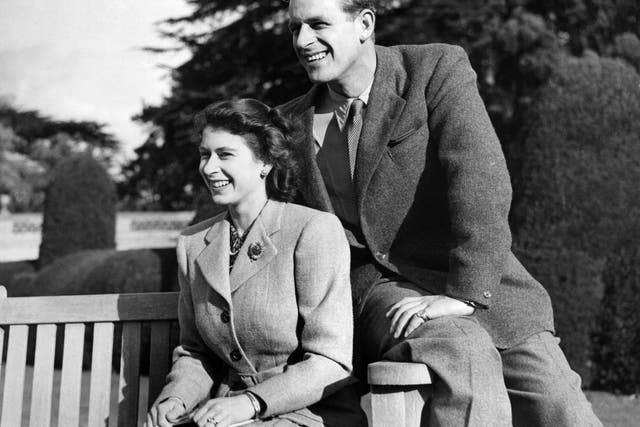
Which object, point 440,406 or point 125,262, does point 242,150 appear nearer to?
point 440,406

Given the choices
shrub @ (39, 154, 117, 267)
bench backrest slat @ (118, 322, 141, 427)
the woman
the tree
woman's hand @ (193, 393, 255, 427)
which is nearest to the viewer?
woman's hand @ (193, 393, 255, 427)

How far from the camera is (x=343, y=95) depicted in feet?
10.1

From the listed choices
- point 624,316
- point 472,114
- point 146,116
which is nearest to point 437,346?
point 472,114

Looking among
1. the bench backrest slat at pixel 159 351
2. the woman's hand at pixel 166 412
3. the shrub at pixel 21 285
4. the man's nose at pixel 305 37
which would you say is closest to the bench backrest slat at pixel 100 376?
the bench backrest slat at pixel 159 351

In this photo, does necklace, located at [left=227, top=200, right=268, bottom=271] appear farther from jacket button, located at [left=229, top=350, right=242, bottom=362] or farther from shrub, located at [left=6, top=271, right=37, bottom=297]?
shrub, located at [left=6, top=271, right=37, bottom=297]

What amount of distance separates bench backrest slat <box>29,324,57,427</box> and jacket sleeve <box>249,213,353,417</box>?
1206 mm

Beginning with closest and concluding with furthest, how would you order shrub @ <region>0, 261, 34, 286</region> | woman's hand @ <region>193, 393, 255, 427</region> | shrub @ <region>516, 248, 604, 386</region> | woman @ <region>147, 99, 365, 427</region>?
woman's hand @ <region>193, 393, 255, 427</region> → woman @ <region>147, 99, 365, 427</region> → shrub @ <region>516, 248, 604, 386</region> → shrub @ <region>0, 261, 34, 286</region>

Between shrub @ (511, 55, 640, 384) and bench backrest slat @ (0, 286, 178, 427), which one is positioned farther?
shrub @ (511, 55, 640, 384)

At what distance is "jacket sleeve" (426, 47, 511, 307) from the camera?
104 inches

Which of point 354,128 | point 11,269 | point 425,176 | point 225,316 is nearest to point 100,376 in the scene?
point 225,316

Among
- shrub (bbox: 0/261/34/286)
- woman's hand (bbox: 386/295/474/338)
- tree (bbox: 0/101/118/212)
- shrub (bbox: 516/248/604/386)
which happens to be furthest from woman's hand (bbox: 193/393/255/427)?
tree (bbox: 0/101/118/212)

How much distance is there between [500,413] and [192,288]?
1154mm

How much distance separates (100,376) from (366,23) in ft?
5.86

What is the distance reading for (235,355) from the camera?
2.80 metres
